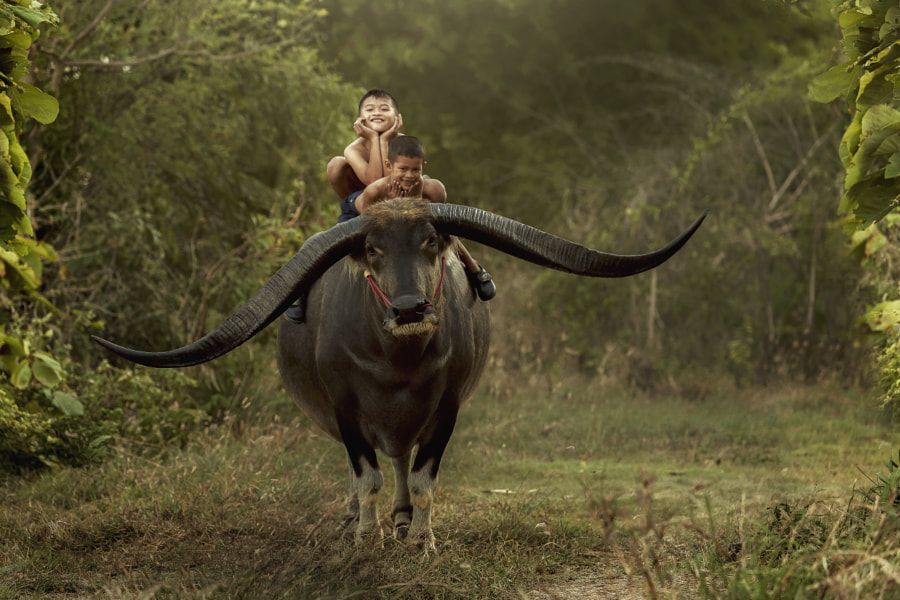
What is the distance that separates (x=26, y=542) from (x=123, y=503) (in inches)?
25.9

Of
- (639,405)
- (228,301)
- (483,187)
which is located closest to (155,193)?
(228,301)

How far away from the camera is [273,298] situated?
4.72 meters

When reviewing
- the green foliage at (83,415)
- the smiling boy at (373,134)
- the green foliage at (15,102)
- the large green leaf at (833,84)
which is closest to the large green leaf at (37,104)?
the green foliage at (15,102)

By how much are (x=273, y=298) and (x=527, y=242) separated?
1.29 meters

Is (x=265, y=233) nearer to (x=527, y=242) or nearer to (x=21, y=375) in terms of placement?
(x=21, y=375)

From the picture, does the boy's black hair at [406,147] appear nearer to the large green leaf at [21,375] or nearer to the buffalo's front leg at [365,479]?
the buffalo's front leg at [365,479]

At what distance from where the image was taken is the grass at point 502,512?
13.8 ft

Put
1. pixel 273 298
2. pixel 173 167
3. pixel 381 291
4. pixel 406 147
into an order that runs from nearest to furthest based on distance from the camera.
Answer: pixel 381 291
pixel 273 298
pixel 406 147
pixel 173 167

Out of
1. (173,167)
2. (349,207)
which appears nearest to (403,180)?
(349,207)

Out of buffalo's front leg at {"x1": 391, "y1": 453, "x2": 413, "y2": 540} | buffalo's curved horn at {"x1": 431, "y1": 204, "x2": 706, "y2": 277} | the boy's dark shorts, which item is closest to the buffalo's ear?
buffalo's curved horn at {"x1": 431, "y1": 204, "x2": 706, "y2": 277}

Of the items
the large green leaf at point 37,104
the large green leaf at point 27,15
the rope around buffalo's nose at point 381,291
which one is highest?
the large green leaf at point 27,15

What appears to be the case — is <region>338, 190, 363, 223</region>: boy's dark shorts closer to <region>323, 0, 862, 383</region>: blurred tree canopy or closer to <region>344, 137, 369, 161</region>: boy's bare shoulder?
<region>344, 137, 369, 161</region>: boy's bare shoulder

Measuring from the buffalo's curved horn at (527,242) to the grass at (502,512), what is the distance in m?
1.08

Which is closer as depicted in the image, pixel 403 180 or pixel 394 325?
pixel 394 325
